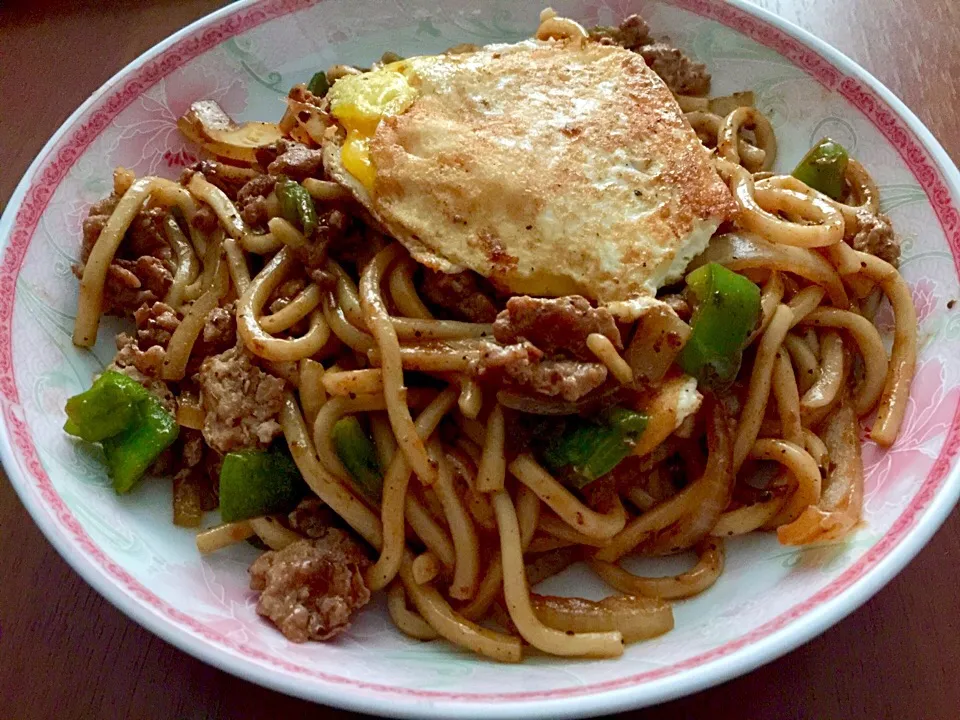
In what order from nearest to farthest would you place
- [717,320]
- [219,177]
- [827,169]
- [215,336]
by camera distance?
1. [717,320]
2. [215,336]
3. [827,169]
4. [219,177]

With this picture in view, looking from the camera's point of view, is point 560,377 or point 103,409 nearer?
point 560,377

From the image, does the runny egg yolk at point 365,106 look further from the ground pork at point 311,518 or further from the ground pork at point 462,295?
the ground pork at point 311,518

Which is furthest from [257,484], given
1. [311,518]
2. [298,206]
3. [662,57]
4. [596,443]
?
[662,57]

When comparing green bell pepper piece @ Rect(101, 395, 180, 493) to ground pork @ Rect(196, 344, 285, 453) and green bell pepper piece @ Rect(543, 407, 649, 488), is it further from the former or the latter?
green bell pepper piece @ Rect(543, 407, 649, 488)

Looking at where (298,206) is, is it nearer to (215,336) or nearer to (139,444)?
(215,336)

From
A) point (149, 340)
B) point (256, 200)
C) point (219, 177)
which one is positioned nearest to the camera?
point (149, 340)

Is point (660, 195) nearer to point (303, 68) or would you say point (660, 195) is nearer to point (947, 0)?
point (303, 68)
